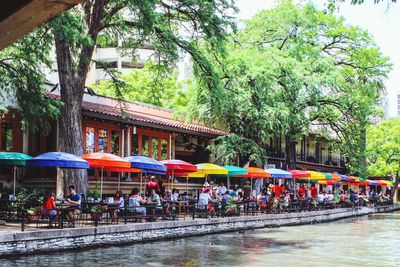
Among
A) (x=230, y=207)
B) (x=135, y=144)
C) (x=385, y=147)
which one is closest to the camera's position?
(x=230, y=207)

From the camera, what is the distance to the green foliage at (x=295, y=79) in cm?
3097

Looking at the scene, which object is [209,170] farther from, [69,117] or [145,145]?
[69,117]

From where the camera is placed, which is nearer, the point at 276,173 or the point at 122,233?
the point at 122,233

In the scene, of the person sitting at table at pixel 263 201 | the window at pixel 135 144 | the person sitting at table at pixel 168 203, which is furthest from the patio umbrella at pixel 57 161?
the person sitting at table at pixel 263 201

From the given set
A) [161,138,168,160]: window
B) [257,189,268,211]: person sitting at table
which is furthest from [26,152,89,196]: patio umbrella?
[161,138,168,160]: window

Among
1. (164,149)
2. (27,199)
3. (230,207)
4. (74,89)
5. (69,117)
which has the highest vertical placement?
(74,89)

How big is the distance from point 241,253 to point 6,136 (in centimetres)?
1233

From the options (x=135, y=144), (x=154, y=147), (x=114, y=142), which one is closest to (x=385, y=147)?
(x=154, y=147)

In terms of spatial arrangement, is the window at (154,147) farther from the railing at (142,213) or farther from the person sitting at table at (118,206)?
the person sitting at table at (118,206)

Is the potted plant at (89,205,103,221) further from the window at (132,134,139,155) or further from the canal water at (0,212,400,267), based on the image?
the window at (132,134,139,155)

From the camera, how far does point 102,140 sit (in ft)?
89.0

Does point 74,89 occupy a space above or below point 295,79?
below

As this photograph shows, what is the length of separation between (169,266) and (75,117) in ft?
33.8

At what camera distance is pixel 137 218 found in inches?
762
